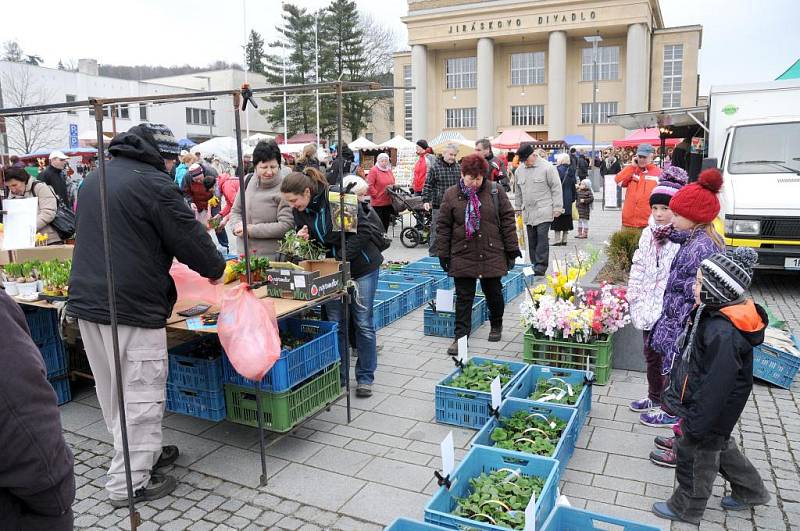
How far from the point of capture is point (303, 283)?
4340 millimetres

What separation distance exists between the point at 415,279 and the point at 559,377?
394cm

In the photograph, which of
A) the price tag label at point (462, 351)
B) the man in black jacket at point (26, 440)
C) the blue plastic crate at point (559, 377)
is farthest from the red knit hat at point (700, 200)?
the man in black jacket at point (26, 440)

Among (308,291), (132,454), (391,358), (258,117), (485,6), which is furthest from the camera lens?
(258,117)

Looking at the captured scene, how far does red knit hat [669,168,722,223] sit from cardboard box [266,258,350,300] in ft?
7.87

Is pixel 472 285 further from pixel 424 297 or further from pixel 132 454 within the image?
pixel 132 454

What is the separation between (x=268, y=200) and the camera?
5.38m

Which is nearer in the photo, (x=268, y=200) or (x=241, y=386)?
(x=241, y=386)

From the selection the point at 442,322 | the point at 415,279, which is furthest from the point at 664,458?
the point at 415,279

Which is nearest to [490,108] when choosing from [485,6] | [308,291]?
[485,6]

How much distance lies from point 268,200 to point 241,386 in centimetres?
194

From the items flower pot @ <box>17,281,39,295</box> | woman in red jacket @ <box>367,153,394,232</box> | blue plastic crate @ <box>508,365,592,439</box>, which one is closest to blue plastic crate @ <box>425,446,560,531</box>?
blue plastic crate @ <box>508,365,592,439</box>

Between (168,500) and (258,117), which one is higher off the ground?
(258,117)

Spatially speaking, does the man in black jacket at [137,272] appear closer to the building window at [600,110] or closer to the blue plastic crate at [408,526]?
the blue plastic crate at [408,526]

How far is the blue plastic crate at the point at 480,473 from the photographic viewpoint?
2.89m
